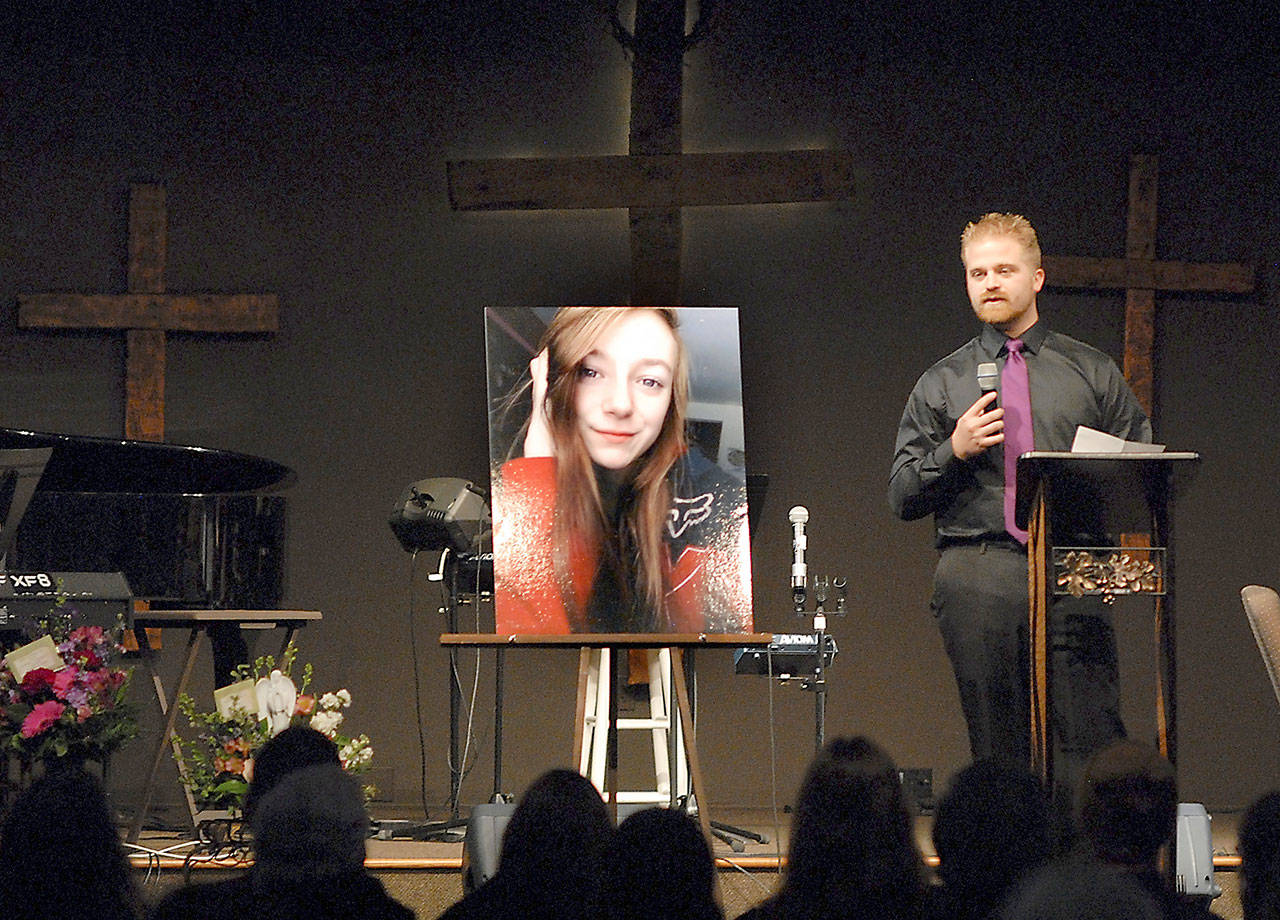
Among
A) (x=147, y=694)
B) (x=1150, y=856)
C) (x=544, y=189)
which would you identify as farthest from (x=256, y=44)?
(x=1150, y=856)

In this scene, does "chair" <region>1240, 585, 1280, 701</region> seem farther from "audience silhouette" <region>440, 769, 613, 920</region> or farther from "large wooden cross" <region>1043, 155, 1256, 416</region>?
"large wooden cross" <region>1043, 155, 1256, 416</region>

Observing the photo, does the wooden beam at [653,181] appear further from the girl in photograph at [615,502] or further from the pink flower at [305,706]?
the pink flower at [305,706]

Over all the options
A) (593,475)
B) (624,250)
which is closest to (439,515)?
(593,475)

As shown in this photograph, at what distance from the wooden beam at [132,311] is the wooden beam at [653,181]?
1.06m

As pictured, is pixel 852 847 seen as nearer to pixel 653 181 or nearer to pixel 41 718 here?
pixel 41 718

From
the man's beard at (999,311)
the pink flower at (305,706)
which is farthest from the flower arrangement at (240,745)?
the man's beard at (999,311)

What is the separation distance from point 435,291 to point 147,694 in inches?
78.1

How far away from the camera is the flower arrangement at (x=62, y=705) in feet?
12.7

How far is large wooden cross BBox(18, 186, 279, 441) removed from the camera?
6.11 metres

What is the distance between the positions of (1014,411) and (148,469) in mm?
3064

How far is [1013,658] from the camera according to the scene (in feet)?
10.5

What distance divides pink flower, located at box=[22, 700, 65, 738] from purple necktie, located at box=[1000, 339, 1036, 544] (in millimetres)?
2383

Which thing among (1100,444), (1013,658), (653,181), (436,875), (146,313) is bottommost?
(436,875)

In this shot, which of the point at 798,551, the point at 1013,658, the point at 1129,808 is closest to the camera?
the point at 1129,808
